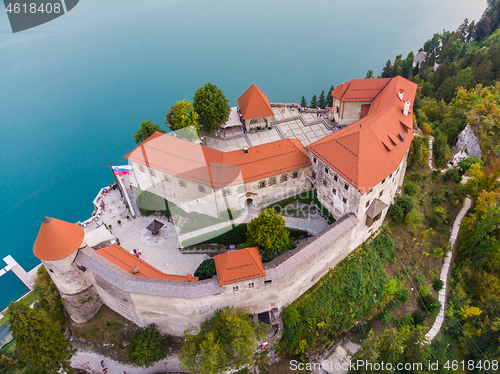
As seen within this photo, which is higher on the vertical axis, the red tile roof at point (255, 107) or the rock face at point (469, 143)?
the red tile roof at point (255, 107)

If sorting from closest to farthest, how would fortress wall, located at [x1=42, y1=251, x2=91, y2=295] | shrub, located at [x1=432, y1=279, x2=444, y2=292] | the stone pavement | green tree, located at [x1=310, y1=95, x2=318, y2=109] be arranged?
fortress wall, located at [x1=42, y1=251, x2=91, y2=295] → the stone pavement → shrub, located at [x1=432, y1=279, x2=444, y2=292] → green tree, located at [x1=310, y1=95, x2=318, y2=109]

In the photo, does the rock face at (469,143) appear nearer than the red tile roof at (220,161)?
No

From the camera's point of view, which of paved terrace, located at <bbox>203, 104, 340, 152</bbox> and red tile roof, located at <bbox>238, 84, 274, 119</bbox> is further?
red tile roof, located at <bbox>238, 84, 274, 119</bbox>

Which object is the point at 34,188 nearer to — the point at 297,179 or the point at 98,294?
the point at 98,294

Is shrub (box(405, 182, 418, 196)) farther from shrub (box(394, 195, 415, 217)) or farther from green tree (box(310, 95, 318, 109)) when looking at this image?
green tree (box(310, 95, 318, 109))

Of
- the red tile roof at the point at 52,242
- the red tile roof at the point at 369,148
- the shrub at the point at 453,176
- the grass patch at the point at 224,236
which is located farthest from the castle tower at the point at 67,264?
the shrub at the point at 453,176

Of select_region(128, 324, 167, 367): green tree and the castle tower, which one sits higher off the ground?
the castle tower

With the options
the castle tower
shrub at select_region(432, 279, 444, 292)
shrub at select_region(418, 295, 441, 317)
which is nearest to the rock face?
shrub at select_region(432, 279, 444, 292)

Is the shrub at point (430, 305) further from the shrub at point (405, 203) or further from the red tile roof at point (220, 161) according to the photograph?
the red tile roof at point (220, 161)
